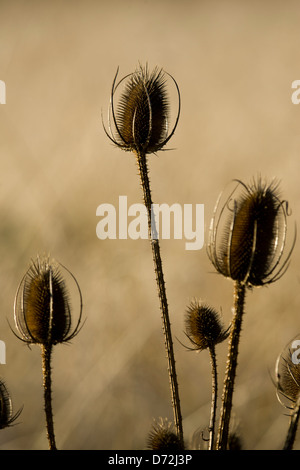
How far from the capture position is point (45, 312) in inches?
88.4

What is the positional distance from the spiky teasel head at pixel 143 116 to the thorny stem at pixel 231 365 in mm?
793

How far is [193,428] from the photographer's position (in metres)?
4.26

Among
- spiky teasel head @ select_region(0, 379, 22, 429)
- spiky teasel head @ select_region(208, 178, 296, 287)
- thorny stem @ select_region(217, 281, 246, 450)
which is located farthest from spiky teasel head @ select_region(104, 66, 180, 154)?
spiky teasel head @ select_region(0, 379, 22, 429)

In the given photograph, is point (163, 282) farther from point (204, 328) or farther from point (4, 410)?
point (4, 410)

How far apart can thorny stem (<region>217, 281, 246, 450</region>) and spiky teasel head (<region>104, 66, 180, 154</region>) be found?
2.60ft

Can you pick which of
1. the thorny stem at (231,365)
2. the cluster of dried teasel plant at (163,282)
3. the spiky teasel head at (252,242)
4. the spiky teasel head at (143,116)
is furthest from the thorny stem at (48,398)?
the spiky teasel head at (143,116)

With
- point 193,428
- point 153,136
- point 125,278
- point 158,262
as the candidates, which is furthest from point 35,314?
point 193,428

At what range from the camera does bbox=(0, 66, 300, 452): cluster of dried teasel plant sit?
207 cm

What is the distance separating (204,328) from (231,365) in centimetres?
44

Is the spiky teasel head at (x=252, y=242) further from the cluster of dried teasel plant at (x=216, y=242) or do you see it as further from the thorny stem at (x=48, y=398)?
the thorny stem at (x=48, y=398)

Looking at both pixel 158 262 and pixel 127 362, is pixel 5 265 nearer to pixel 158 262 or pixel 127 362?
pixel 127 362

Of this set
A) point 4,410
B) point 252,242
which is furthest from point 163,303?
point 4,410
